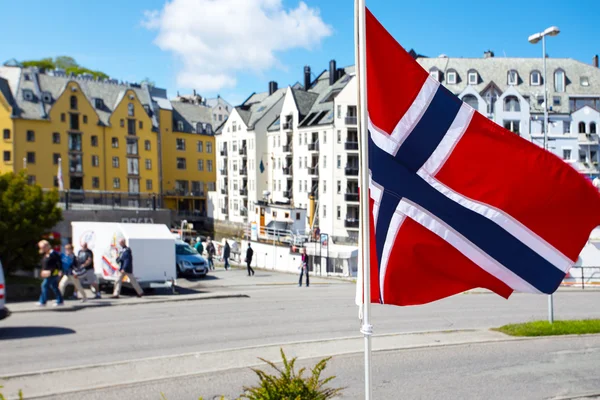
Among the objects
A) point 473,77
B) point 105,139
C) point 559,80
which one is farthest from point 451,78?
point 105,139

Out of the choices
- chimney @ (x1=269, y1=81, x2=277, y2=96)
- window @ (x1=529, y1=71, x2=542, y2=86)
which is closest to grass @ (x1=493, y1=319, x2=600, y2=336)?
window @ (x1=529, y1=71, x2=542, y2=86)

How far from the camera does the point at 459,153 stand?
20.3ft

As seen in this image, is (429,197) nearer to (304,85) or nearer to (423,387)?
(423,387)

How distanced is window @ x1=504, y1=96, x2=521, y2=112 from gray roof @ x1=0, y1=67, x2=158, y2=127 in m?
46.7

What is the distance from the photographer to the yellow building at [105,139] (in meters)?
71.7

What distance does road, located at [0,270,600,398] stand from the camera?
12500 mm

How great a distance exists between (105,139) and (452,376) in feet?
246

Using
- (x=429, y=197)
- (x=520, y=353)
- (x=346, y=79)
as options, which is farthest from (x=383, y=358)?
(x=346, y=79)

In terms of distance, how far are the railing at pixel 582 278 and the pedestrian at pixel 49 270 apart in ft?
78.0

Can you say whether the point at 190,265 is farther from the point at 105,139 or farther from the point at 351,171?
the point at 105,139

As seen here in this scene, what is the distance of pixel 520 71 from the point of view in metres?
70.6

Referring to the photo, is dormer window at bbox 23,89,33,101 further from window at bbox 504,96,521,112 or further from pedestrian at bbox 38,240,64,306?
pedestrian at bbox 38,240,64,306

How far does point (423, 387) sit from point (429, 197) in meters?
5.08

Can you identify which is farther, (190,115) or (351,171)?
(190,115)
